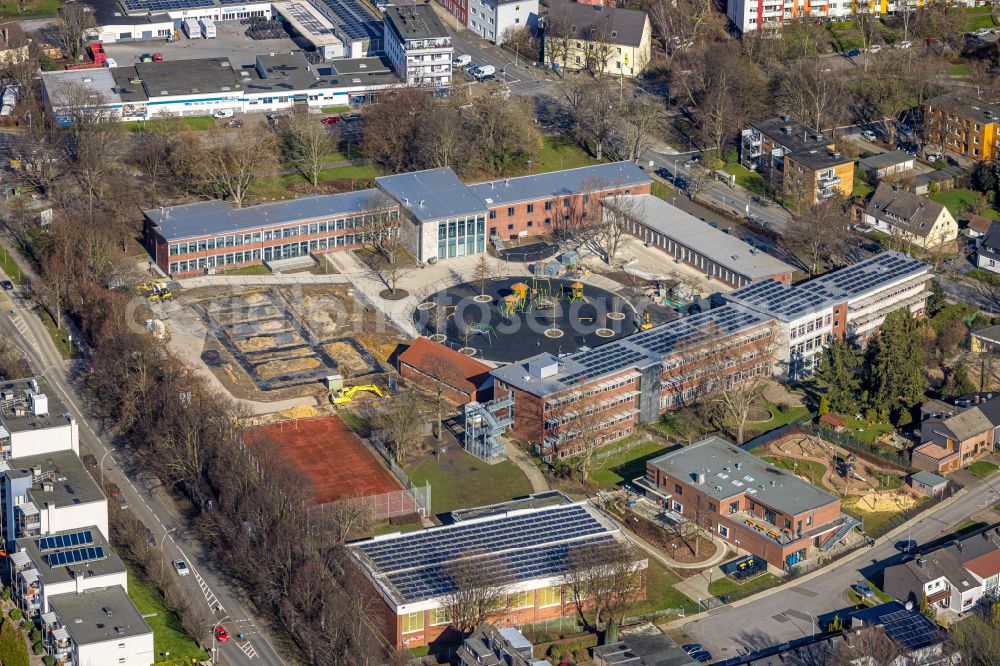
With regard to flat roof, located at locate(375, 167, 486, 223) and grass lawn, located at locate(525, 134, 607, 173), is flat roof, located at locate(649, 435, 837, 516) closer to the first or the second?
flat roof, located at locate(375, 167, 486, 223)

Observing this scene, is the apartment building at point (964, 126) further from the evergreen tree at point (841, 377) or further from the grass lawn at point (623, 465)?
the grass lawn at point (623, 465)

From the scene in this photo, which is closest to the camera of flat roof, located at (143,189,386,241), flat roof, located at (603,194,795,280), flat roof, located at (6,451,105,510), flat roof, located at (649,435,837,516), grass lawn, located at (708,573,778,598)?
flat roof, located at (6,451,105,510)

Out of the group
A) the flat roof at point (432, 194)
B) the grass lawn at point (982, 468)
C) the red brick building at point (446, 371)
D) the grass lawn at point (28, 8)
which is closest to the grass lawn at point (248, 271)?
the flat roof at point (432, 194)

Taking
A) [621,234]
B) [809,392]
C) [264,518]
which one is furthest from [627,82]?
[264,518]

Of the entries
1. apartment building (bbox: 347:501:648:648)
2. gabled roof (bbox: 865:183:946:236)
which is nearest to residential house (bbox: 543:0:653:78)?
gabled roof (bbox: 865:183:946:236)

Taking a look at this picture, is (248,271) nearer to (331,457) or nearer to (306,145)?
(306,145)

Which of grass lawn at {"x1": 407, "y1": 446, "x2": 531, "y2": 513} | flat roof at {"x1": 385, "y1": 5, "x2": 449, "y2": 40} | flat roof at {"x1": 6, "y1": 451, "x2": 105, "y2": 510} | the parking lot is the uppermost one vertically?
flat roof at {"x1": 385, "y1": 5, "x2": 449, "y2": 40}

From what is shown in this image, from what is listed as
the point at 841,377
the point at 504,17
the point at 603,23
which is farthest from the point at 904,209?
the point at 504,17

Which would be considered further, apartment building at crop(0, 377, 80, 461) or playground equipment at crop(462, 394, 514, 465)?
playground equipment at crop(462, 394, 514, 465)
